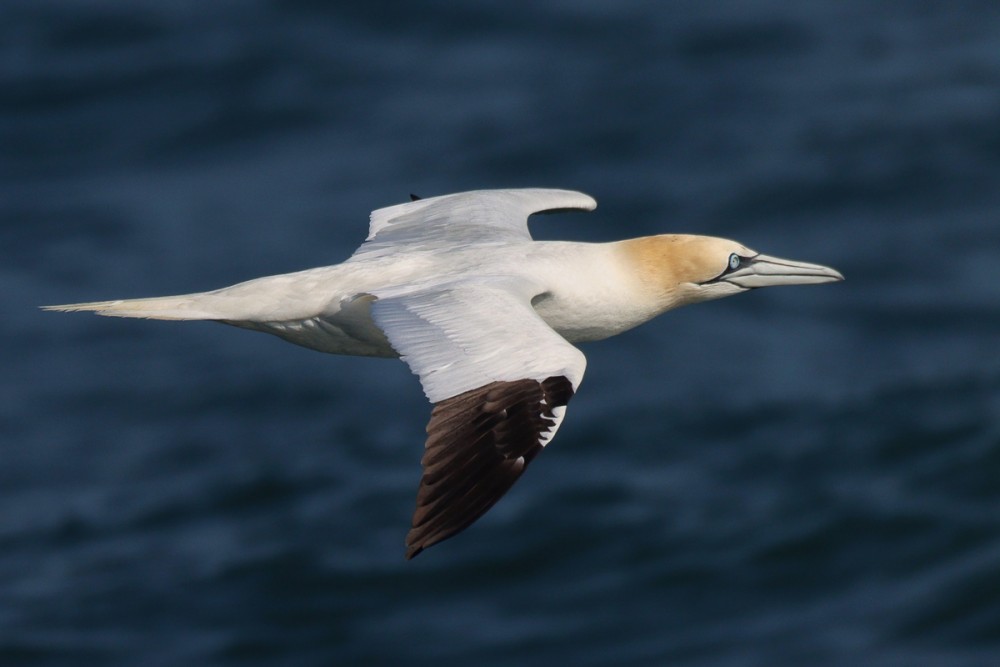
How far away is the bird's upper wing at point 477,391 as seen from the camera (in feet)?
29.8

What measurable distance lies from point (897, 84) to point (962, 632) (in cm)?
941

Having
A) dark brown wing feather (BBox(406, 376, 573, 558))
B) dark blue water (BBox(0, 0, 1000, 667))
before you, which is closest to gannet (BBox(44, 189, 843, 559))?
dark brown wing feather (BBox(406, 376, 573, 558))

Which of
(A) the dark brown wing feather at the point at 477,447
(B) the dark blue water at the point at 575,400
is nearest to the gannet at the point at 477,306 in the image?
(A) the dark brown wing feather at the point at 477,447

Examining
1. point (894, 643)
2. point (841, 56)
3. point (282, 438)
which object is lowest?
point (894, 643)

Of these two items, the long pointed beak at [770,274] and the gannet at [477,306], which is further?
the long pointed beak at [770,274]

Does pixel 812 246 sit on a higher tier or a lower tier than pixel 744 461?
higher

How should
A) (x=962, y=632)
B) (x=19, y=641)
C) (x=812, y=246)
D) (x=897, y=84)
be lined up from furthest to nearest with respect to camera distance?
1. (x=897, y=84)
2. (x=812, y=246)
3. (x=19, y=641)
4. (x=962, y=632)

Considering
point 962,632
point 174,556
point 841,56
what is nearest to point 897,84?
point 841,56

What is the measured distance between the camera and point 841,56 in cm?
2781

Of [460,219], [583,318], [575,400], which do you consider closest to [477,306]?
[583,318]

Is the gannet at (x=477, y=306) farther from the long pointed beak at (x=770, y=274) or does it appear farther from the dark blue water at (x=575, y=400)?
the dark blue water at (x=575, y=400)

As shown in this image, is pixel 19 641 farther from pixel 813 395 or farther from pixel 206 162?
pixel 813 395

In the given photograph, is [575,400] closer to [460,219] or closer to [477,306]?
[460,219]

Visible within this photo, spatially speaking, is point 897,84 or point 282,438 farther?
point 897,84
